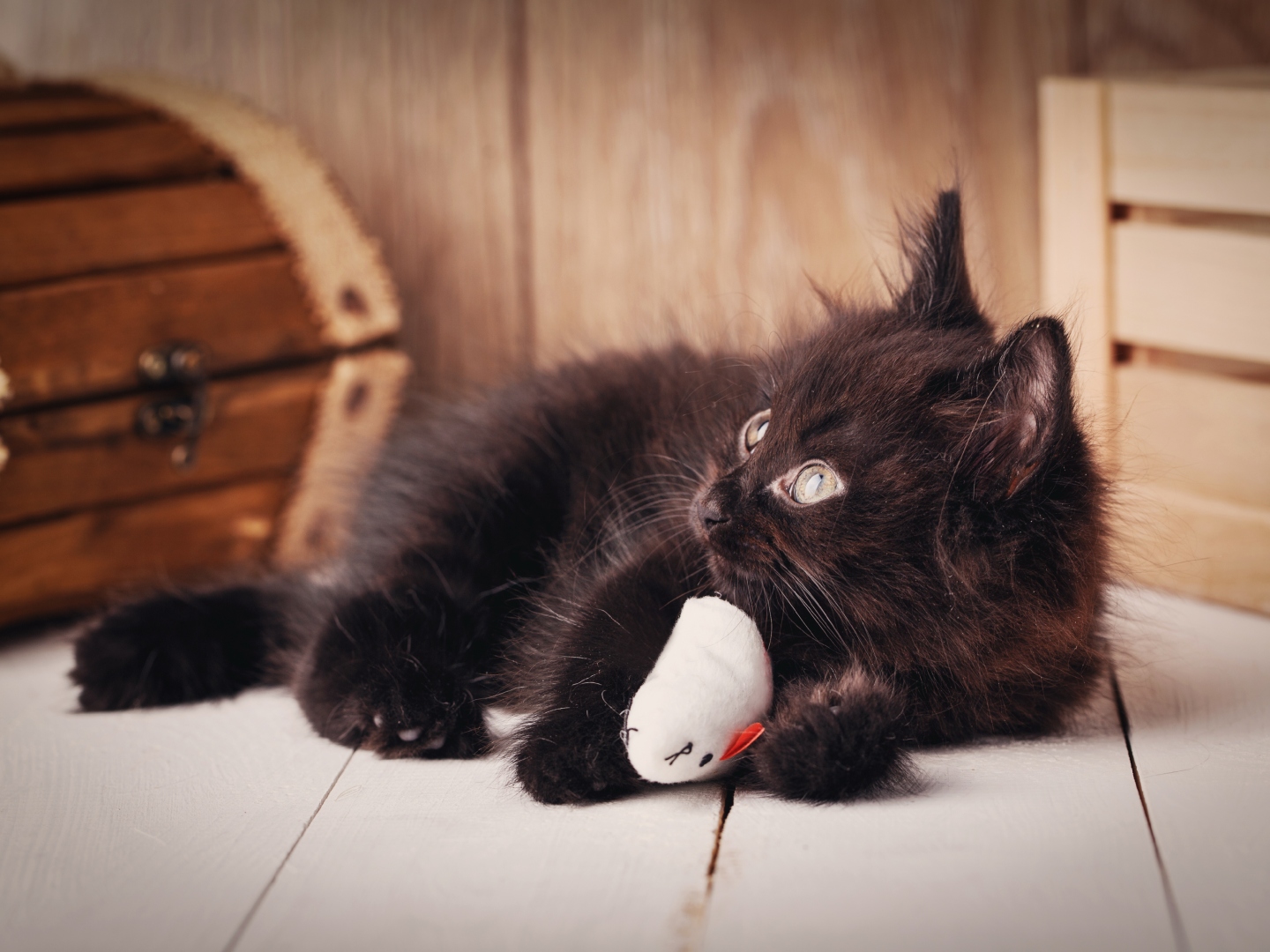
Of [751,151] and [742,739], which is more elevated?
[751,151]

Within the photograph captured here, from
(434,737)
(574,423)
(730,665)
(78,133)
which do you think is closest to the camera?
(730,665)

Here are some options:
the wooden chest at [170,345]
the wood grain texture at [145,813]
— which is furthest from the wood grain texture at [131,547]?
the wood grain texture at [145,813]

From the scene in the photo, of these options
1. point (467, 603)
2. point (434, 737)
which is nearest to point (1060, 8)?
point (467, 603)

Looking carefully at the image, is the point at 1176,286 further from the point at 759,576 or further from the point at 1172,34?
the point at 759,576

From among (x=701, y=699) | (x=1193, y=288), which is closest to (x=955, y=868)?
(x=701, y=699)

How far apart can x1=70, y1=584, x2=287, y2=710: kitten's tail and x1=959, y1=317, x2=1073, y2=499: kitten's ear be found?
1.04 metres

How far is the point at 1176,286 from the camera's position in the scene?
75.6 inches

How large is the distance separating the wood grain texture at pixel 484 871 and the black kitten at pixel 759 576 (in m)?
0.06

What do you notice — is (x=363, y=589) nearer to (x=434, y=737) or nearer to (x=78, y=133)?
(x=434, y=737)

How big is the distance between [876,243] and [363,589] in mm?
1483

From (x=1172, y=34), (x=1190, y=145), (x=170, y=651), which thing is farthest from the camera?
(x=1172, y=34)

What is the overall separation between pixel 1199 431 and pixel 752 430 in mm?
912

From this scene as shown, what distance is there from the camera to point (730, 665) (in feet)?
4.09

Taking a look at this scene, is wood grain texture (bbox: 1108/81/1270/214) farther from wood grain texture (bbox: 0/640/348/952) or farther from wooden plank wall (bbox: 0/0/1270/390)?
wood grain texture (bbox: 0/640/348/952)
